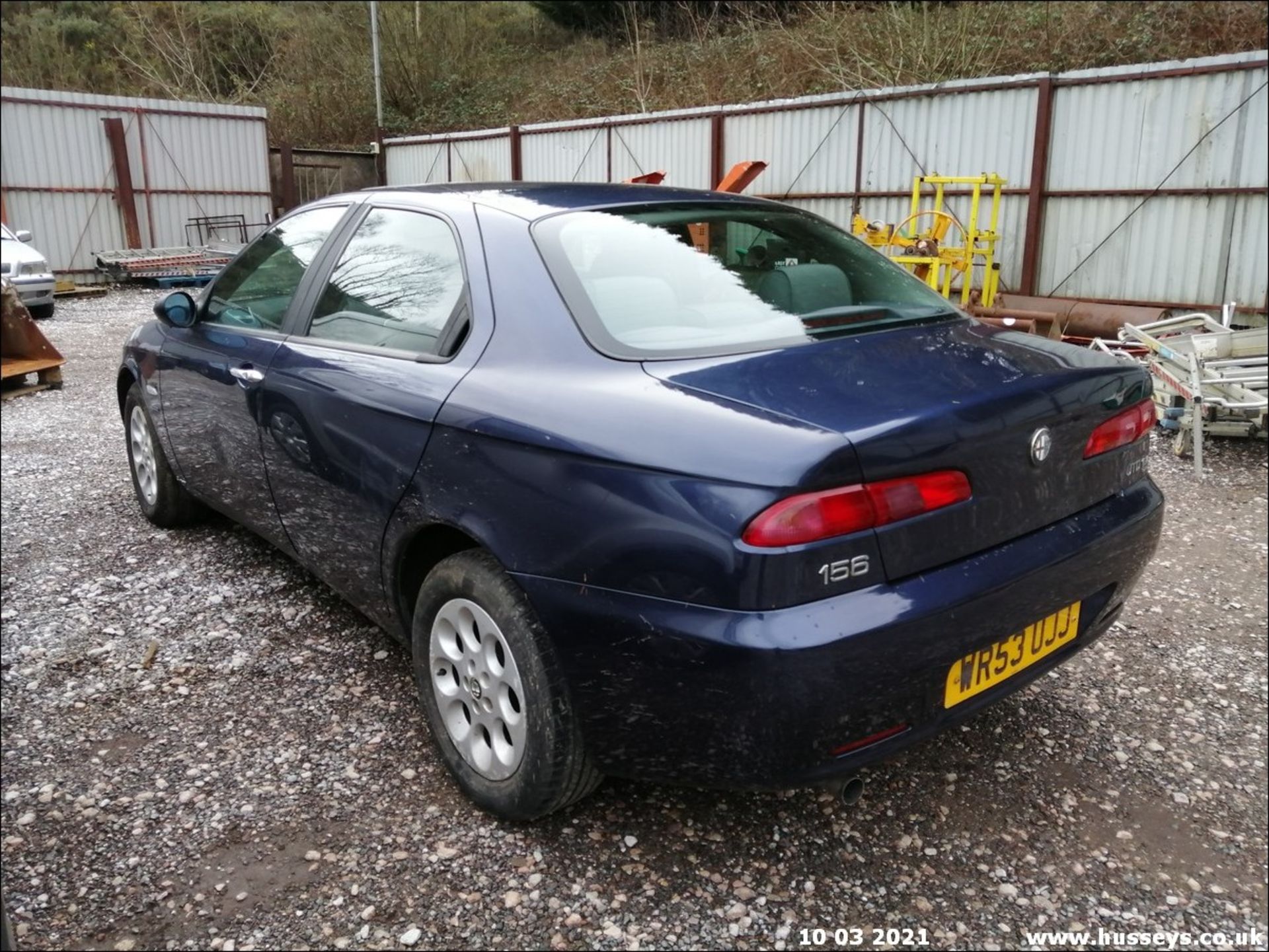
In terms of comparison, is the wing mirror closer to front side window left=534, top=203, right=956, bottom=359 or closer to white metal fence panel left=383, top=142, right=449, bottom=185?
front side window left=534, top=203, right=956, bottom=359

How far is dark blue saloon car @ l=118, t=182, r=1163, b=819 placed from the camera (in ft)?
6.29

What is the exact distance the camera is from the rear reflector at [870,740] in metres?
2.01

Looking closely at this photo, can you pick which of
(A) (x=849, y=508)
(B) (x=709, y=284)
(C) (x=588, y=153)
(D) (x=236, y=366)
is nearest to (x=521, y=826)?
(A) (x=849, y=508)

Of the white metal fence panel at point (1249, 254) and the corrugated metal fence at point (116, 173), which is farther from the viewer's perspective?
the corrugated metal fence at point (116, 173)

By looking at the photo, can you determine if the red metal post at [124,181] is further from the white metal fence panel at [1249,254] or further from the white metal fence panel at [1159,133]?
the white metal fence panel at [1249,254]

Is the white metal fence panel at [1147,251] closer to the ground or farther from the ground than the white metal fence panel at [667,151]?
closer to the ground

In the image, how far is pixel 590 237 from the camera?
2646 millimetres

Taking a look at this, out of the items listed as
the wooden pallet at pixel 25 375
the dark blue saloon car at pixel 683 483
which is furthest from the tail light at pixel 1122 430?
the wooden pallet at pixel 25 375

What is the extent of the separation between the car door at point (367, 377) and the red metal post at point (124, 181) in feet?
61.7

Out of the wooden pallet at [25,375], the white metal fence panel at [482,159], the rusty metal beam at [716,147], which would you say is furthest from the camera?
the white metal fence panel at [482,159]

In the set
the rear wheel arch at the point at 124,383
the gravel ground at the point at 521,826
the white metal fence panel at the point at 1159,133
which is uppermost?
the white metal fence panel at the point at 1159,133

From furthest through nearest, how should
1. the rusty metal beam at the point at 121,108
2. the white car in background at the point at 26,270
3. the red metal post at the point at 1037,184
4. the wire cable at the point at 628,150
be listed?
the rusty metal beam at the point at 121,108
the wire cable at the point at 628,150
the white car in background at the point at 26,270
the red metal post at the point at 1037,184

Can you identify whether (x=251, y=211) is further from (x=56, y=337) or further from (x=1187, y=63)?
(x=1187, y=63)

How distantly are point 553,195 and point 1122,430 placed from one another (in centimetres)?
170
